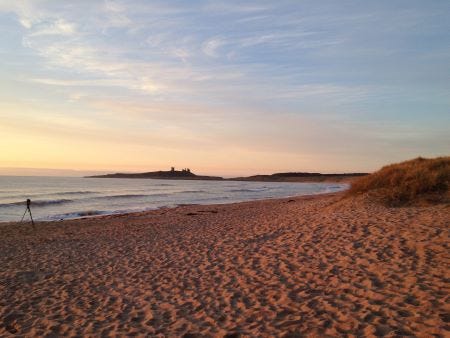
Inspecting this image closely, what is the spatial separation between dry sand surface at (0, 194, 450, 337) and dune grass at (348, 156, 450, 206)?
1617 millimetres

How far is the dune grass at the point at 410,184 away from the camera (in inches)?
515

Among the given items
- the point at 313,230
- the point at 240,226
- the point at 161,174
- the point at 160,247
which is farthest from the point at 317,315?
the point at 161,174

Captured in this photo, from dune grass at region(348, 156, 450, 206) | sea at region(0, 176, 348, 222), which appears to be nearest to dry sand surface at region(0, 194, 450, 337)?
dune grass at region(348, 156, 450, 206)

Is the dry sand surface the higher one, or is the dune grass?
the dune grass

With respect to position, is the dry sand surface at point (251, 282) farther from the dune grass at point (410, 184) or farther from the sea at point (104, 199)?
the sea at point (104, 199)

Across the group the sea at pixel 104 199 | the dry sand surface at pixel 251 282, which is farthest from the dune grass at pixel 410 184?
the sea at pixel 104 199

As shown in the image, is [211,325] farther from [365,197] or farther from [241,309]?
[365,197]

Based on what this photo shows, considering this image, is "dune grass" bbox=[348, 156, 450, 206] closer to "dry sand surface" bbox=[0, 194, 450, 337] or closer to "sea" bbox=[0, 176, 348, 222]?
"dry sand surface" bbox=[0, 194, 450, 337]

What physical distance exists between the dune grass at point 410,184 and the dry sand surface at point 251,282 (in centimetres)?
162

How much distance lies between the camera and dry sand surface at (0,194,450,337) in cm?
501

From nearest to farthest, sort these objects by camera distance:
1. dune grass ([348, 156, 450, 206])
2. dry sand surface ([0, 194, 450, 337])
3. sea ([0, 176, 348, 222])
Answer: dry sand surface ([0, 194, 450, 337]), dune grass ([348, 156, 450, 206]), sea ([0, 176, 348, 222])

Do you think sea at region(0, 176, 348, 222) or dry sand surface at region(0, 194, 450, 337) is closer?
dry sand surface at region(0, 194, 450, 337)

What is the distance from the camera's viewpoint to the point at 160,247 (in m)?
10.6

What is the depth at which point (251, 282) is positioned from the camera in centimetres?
671
